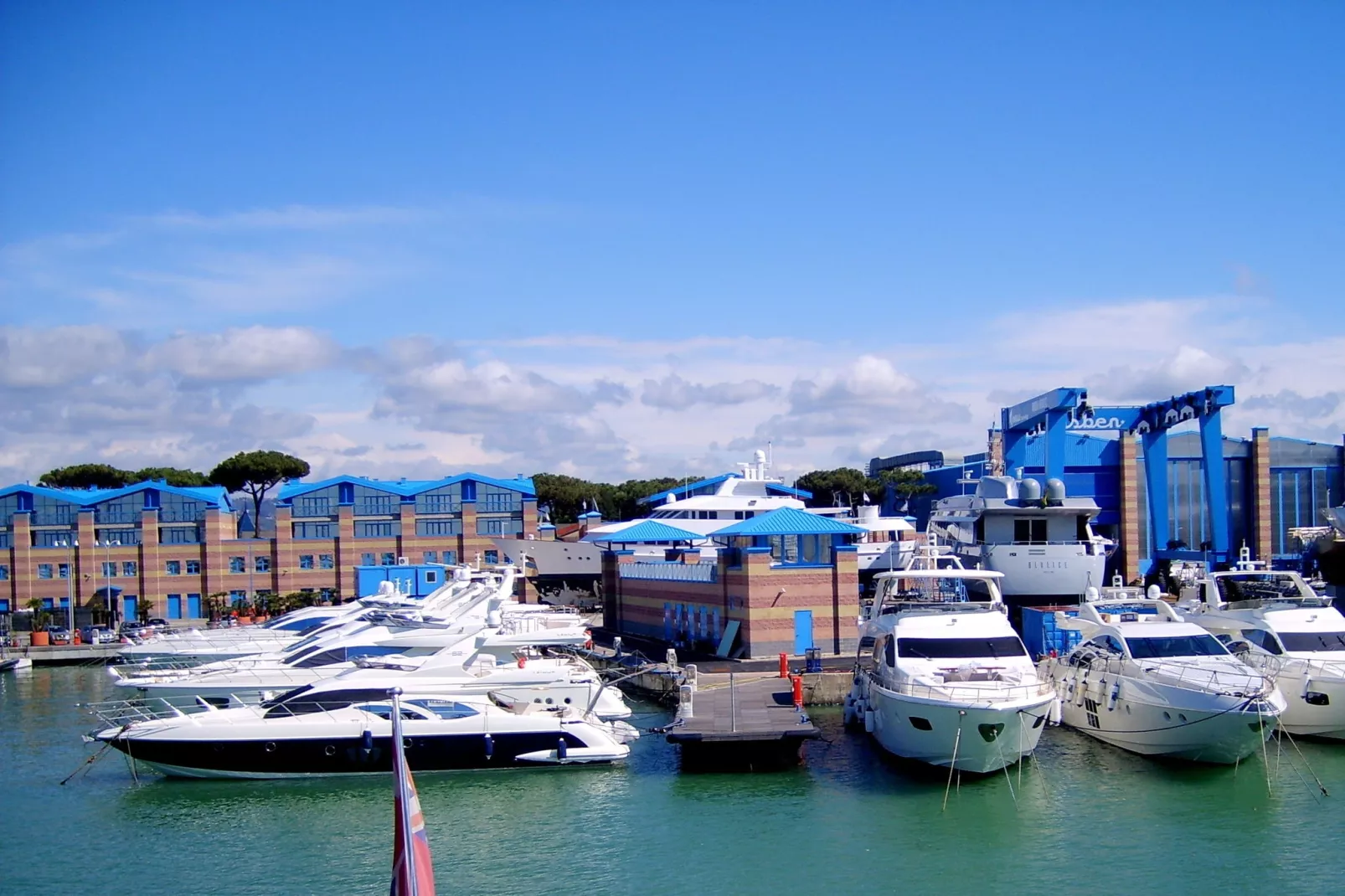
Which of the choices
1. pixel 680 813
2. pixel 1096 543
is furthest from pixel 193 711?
pixel 1096 543

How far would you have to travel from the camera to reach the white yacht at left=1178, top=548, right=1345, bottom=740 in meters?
27.0

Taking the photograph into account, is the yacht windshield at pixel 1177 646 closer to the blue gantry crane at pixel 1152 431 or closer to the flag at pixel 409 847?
the flag at pixel 409 847

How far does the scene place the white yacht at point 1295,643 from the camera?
27.0 meters

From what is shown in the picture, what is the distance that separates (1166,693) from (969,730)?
489cm

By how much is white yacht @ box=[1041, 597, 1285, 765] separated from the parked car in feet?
138

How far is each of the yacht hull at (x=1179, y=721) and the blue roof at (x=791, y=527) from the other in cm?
1126

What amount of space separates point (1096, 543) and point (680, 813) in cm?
2570

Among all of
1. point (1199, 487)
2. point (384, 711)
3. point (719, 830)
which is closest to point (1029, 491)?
point (1199, 487)

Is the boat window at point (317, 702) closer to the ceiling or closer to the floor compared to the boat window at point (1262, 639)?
closer to the floor

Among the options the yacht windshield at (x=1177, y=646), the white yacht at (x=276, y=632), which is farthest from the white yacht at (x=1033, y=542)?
the white yacht at (x=276, y=632)

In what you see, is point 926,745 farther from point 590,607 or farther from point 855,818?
point 590,607

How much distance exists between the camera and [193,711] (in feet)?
99.1

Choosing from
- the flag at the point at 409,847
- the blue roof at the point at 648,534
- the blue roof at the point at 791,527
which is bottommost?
the flag at the point at 409,847

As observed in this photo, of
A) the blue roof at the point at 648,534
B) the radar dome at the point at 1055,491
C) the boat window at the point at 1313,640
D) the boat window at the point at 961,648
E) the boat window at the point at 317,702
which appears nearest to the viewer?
the boat window at the point at 961,648
